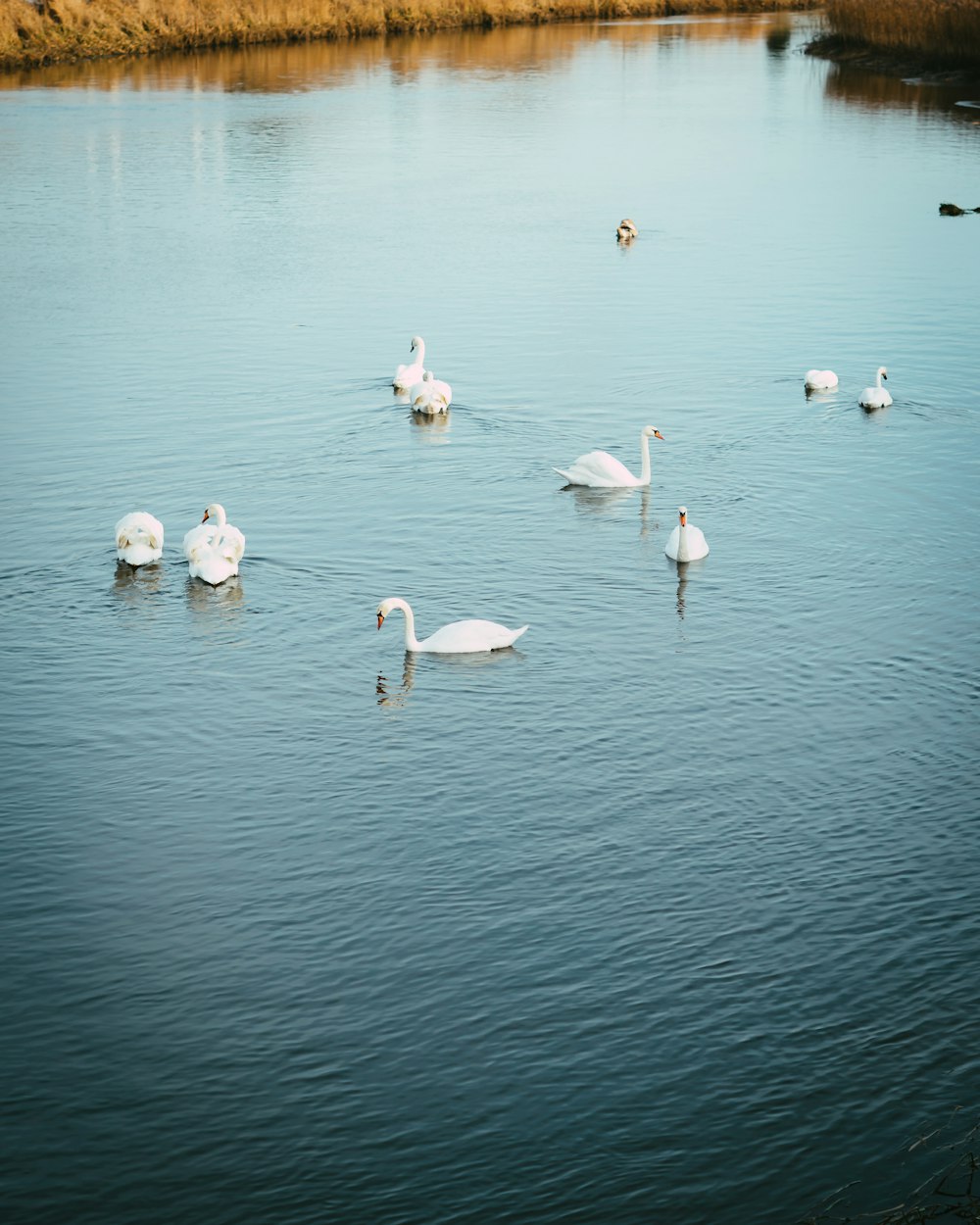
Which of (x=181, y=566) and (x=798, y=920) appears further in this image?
(x=181, y=566)

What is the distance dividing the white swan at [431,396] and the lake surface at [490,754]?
37 centimetres

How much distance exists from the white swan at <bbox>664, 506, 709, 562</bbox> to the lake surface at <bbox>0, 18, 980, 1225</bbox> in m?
0.17

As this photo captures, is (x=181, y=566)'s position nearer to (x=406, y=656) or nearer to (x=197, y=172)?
(x=406, y=656)

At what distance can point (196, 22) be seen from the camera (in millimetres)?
59656

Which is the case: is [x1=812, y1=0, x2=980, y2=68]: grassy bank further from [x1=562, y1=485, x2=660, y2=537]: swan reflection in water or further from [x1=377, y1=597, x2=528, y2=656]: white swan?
[x1=377, y1=597, x2=528, y2=656]: white swan

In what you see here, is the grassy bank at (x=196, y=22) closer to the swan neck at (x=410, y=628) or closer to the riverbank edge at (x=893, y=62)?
the riverbank edge at (x=893, y=62)

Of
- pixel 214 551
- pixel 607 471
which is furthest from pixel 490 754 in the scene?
pixel 607 471

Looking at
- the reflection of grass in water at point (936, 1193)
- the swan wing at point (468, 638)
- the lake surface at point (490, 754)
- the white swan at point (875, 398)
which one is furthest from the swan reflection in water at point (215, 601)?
the white swan at point (875, 398)

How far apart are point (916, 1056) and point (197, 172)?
3172cm

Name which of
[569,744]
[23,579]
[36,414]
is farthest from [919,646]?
[36,414]

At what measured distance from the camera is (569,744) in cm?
1222

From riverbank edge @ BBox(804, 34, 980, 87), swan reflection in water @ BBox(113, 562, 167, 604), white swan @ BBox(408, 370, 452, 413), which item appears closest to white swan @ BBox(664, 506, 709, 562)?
swan reflection in water @ BBox(113, 562, 167, 604)

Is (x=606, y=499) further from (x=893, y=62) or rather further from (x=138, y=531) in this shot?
(x=893, y=62)

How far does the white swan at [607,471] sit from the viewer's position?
1739cm
